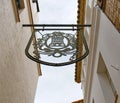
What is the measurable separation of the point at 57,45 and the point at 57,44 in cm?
6

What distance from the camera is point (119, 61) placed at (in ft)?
8.74

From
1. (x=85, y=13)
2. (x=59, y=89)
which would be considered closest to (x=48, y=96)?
(x=59, y=89)

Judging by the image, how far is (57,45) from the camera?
4.16 metres

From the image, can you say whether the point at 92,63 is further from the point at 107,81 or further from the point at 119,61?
the point at 119,61

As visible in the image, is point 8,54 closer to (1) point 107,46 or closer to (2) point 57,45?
(2) point 57,45

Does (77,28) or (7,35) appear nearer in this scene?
(7,35)

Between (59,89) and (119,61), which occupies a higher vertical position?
(119,61)

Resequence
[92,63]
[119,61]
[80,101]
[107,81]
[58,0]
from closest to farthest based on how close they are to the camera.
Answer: [119,61] < [107,81] < [92,63] < [58,0] < [80,101]

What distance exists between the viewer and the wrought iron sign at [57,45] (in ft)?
11.0

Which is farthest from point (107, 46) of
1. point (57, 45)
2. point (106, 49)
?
point (57, 45)

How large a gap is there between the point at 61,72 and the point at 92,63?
411 cm

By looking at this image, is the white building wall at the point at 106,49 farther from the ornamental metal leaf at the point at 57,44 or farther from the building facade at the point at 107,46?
the ornamental metal leaf at the point at 57,44

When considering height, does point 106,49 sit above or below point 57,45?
above

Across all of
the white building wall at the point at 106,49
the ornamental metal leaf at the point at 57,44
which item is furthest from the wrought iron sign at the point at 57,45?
the white building wall at the point at 106,49
